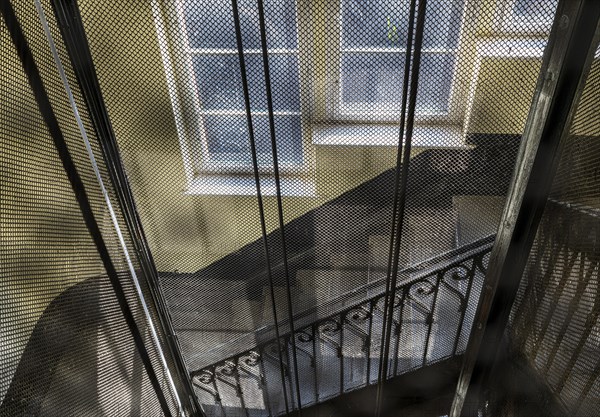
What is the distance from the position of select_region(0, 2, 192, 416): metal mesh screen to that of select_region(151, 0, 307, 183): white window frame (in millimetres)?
178

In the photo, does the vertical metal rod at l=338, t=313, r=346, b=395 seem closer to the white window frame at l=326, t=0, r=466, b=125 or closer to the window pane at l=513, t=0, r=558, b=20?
the white window frame at l=326, t=0, r=466, b=125

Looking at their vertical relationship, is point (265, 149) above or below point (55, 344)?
above

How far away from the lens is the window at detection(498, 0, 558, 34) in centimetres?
80

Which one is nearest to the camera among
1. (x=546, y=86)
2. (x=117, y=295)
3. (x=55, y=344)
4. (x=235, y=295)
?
(x=546, y=86)

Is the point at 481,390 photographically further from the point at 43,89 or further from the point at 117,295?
the point at 43,89

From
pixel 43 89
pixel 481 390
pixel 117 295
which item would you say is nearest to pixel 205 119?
pixel 43 89

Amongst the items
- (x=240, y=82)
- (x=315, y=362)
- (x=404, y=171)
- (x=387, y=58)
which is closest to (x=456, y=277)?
(x=404, y=171)

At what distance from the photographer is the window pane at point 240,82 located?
0.92 meters

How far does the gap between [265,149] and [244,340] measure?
0.69m

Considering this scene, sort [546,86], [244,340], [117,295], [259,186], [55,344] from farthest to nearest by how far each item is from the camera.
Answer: [244,340] < [117,295] < [259,186] < [55,344] < [546,86]

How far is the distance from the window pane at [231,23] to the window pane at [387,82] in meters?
0.12

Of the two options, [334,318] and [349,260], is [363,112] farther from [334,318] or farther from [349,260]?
[334,318]

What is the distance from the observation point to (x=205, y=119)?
1.00m

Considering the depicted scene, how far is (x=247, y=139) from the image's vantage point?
1021 millimetres
